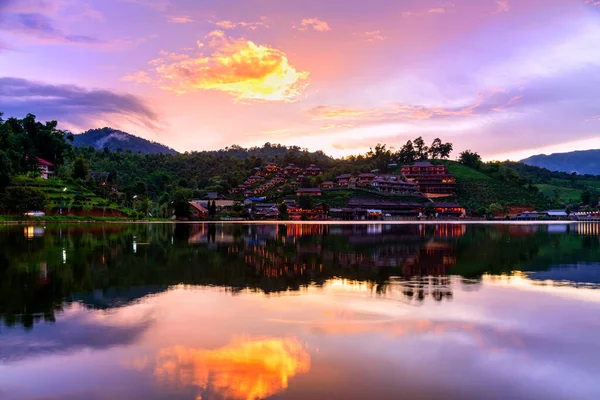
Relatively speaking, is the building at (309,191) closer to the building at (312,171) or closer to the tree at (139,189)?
the building at (312,171)

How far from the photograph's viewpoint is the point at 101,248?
30750mm

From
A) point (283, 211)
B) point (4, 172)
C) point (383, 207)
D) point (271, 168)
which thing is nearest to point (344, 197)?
point (383, 207)

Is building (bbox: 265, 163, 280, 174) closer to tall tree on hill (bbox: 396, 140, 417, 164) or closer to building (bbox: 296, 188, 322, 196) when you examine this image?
building (bbox: 296, 188, 322, 196)

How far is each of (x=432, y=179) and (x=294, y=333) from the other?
149m

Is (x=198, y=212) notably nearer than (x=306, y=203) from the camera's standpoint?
Yes

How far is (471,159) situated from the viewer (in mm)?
177875

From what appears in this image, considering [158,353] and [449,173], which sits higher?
[449,173]

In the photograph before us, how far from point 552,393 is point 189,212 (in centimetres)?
10030

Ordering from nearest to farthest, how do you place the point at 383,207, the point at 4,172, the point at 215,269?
the point at 215,269 < the point at 4,172 < the point at 383,207

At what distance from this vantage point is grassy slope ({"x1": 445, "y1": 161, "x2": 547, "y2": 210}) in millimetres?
141750

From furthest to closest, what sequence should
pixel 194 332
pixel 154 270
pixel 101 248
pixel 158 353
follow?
1. pixel 101 248
2. pixel 154 270
3. pixel 194 332
4. pixel 158 353

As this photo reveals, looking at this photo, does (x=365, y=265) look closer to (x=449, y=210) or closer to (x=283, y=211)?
(x=283, y=211)

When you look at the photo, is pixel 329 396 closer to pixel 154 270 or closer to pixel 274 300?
pixel 274 300

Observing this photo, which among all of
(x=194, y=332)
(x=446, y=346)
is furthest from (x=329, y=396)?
(x=194, y=332)
